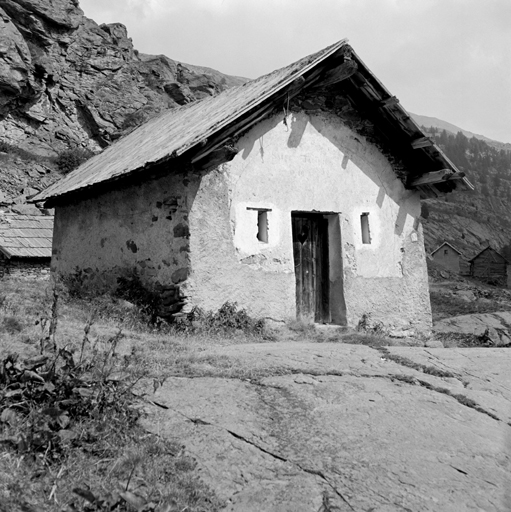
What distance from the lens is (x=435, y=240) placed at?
272ft

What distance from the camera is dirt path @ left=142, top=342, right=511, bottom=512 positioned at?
3723 millimetres

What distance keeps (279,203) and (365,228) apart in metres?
1.96

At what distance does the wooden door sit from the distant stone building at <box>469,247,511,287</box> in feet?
143

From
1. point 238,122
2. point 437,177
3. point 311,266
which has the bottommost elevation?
point 311,266

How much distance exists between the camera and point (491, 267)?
52469 millimetres

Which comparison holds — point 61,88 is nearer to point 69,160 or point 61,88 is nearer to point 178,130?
point 69,160

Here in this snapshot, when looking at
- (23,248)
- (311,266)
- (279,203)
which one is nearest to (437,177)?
(311,266)

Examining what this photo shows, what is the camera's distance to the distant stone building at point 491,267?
51.6 meters

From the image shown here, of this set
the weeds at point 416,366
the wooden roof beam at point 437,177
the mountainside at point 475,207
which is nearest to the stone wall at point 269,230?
the wooden roof beam at point 437,177

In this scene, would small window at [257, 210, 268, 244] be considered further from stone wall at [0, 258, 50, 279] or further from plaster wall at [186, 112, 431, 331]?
stone wall at [0, 258, 50, 279]

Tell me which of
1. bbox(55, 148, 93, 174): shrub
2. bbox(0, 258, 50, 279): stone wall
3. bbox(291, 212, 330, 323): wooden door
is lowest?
bbox(291, 212, 330, 323): wooden door

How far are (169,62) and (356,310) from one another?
56.1m

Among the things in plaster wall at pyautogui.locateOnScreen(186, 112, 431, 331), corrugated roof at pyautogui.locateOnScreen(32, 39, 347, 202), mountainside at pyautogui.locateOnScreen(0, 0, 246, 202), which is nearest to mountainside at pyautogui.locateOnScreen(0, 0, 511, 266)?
mountainside at pyautogui.locateOnScreen(0, 0, 246, 202)

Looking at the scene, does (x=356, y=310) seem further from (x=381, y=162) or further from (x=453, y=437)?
(x=453, y=437)
